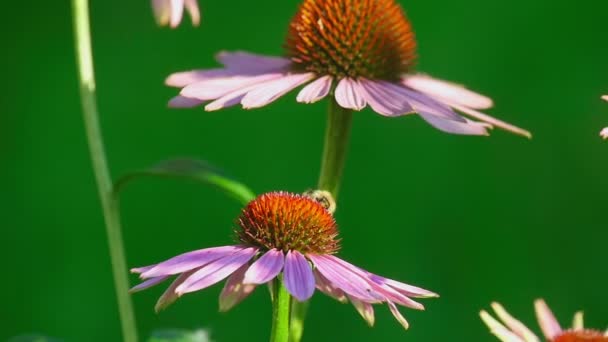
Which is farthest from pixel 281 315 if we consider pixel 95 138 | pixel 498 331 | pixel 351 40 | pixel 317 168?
pixel 317 168

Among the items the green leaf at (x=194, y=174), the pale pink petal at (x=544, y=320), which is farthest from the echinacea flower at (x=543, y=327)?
the green leaf at (x=194, y=174)

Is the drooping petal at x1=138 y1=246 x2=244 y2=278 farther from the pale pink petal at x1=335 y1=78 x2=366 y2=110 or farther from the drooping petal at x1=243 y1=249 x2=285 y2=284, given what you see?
the pale pink petal at x1=335 y1=78 x2=366 y2=110

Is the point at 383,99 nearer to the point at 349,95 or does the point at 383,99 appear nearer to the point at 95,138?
the point at 349,95

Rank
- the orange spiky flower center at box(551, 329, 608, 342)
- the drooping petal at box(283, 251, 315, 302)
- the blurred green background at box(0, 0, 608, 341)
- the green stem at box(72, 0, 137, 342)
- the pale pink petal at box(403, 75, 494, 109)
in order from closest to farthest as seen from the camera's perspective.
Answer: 1. the drooping petal at box(283, 251, 315, 302)
2. the orange spiky flower center at box(551, 329, 608, 342)
3. the green stem at box(72, 0, 137, 342)
4. the pale pink petal at box(403, 75, 494, 109)
5. the blurred green background at box(0, 0, 608, 341)

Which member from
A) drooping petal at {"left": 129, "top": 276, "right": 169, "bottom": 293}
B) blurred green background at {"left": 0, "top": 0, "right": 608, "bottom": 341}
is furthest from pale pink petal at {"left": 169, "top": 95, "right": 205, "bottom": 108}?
blurred green background at {"left": 0, "top": 0, "right": 608, "bottom": 341}

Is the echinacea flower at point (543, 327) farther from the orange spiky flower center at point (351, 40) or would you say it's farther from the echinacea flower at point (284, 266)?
the orange spiky flower center at point (351, 40)

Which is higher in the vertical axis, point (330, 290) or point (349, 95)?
point (349, 95)
